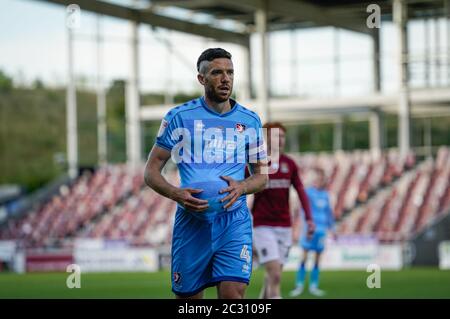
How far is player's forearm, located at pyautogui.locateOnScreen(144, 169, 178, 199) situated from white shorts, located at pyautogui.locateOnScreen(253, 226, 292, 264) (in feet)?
21.5

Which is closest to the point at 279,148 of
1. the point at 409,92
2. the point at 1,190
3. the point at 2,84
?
the point at 409,92

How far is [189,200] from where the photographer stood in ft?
26.6

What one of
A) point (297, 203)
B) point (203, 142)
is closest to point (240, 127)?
point (203, 142)

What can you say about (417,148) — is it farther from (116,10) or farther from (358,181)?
(116,10)

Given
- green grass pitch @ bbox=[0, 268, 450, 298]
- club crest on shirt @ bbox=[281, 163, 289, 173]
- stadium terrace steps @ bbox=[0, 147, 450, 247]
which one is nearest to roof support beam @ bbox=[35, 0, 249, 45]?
stadium terrace steps @ bbox=[0, 147, 450, 247]

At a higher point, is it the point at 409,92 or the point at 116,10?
the point at 116,10

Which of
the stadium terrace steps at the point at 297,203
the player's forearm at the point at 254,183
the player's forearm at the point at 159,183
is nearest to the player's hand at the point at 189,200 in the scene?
the player's forearm at the point at 159,183

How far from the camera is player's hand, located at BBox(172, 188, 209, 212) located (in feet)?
26.5

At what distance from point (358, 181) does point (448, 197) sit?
5110 mm

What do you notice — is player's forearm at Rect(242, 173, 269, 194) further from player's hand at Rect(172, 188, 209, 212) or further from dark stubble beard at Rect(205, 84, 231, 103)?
dark stubble beard at Rect(205, 84, 231, 103)

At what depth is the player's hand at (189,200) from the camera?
8.09 m
